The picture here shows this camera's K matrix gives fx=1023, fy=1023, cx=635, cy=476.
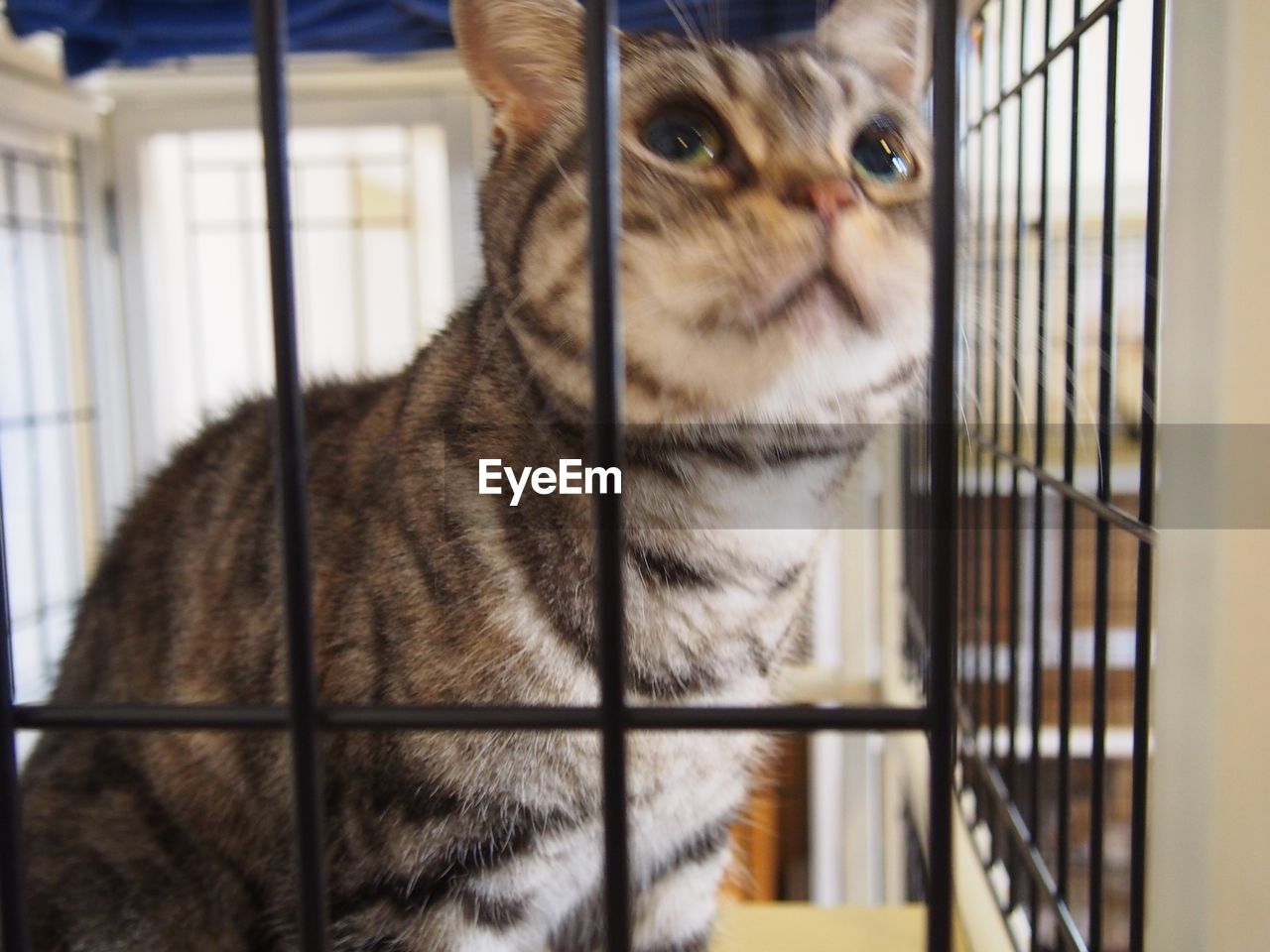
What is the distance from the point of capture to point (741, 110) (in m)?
0.45

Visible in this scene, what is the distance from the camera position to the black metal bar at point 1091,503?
1.37 ft

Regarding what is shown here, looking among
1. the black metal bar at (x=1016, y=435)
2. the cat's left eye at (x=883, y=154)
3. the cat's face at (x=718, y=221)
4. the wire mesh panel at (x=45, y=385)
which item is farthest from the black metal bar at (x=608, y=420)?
the wire mesh panel at (x=45, y=385)

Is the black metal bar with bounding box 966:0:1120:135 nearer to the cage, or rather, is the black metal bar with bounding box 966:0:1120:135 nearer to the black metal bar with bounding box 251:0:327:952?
the cage

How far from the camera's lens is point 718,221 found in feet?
1.32

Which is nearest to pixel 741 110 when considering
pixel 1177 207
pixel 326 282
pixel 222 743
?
pixel 1177 207

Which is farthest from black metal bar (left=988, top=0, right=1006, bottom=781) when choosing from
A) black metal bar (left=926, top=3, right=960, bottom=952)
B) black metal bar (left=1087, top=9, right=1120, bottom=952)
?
black metal bar (left=926, top=3, right=960, bottom=952)

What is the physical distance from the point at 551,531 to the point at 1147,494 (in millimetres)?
261

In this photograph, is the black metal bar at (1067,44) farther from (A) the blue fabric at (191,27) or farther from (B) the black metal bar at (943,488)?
(A) the blue fabric at (191,27)

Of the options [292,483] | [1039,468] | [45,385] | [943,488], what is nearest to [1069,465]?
[1039,468]

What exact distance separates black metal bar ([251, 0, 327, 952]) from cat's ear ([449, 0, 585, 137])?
13 centimetres

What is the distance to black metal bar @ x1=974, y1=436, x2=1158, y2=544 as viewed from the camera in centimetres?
42

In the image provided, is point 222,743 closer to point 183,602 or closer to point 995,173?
point 183,602

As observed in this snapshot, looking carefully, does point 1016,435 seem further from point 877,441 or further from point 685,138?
point 685,138

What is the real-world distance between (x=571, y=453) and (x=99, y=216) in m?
1.51
